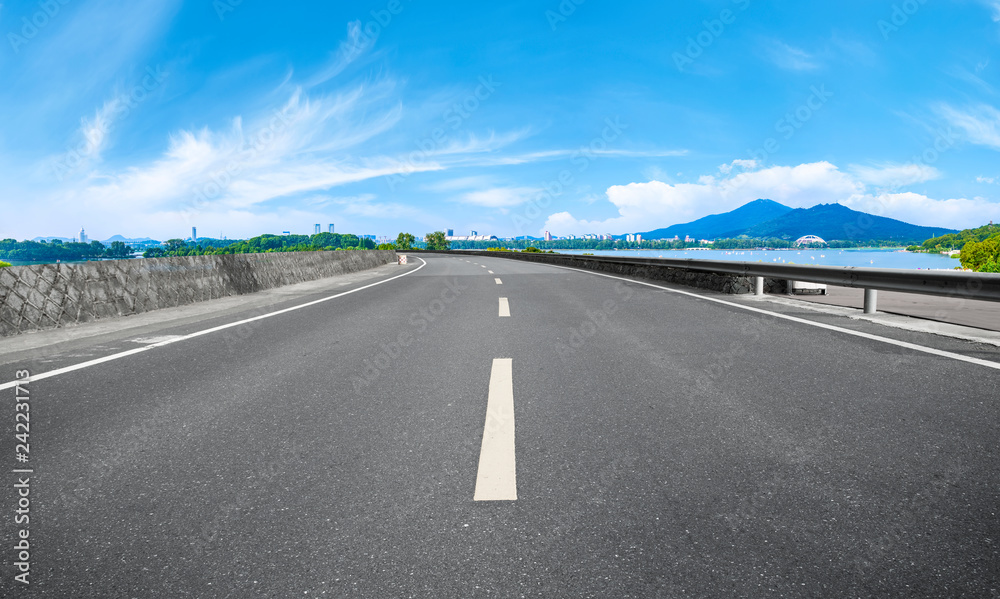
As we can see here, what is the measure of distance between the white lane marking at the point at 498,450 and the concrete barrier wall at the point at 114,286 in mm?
7144

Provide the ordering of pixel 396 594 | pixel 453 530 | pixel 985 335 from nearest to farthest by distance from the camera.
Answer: pixel 396 594, pixel 453 530, pixel 985 335

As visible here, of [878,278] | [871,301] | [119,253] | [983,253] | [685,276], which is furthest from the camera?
[983,253]

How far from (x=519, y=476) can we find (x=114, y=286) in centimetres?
931

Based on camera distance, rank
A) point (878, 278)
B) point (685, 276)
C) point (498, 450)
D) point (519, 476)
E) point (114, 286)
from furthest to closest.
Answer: point (685, 276)
point (114, 286)
point (878, 278)
point (498, 450)
point (519, 476)

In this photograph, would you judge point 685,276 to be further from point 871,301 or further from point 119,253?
point 119,253

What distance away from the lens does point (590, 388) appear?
174 inches

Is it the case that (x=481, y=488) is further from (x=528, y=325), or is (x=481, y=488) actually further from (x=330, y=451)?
(x=528, y=325)

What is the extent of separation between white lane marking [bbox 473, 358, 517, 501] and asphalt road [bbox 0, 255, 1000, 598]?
3 cm

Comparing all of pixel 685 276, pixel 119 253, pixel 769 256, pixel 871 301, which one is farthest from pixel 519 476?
pixel 769 256

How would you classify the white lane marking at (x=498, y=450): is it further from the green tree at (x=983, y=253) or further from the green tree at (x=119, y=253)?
the green tree at (x=983, y=253)

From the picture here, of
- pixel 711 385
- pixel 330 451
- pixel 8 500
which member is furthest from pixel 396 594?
pixel 711 385

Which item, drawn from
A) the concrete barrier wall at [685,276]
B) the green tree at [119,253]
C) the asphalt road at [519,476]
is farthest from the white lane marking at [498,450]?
the concrete barrier wall at [685,276]

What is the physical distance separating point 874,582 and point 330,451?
2587 mm

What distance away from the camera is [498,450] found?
310 centimetres
